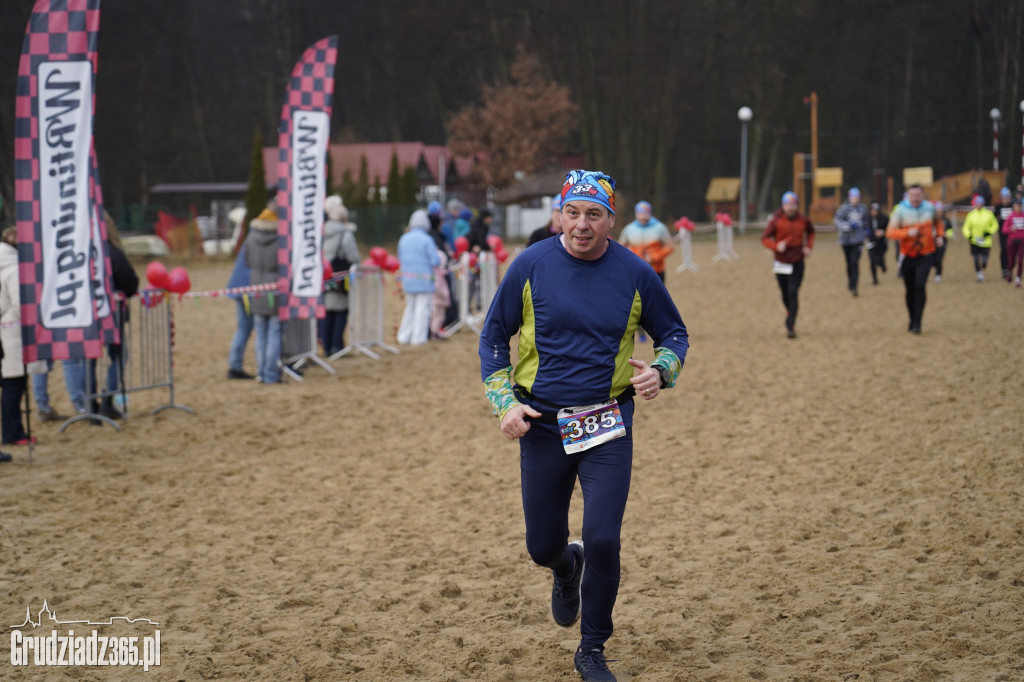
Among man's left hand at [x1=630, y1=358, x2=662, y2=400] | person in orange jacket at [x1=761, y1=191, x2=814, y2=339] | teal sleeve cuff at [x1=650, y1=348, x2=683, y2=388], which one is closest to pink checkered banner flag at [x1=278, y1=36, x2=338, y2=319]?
person in orange jacket at [x1=761, y1=191, x2=814, y2=339]

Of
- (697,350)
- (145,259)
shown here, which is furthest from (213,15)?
(697,350)

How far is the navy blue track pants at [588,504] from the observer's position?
14.1 ft

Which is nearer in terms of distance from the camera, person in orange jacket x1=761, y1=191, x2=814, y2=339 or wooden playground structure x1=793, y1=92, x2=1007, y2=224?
person in orange jacket x1=761, y1=191, x2=814, y2=339

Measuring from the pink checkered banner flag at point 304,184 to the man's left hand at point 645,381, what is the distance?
8.12 meters

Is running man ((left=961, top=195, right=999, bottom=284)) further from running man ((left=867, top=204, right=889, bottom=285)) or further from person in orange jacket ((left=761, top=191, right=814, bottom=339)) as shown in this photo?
person in orange jacket ((left=761, top=191, right=814, bottom=339))

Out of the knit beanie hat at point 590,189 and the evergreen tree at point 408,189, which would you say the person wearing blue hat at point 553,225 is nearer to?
the knit beanie hat at point 590,189

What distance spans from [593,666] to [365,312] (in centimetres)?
1135

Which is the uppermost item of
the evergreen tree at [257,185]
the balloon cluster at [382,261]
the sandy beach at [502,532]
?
the evergreen tree at [257,185]

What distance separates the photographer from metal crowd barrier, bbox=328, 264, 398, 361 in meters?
14.8

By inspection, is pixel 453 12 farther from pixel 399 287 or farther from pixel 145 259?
pixel 399 287

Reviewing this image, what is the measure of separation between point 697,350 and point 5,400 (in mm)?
9075

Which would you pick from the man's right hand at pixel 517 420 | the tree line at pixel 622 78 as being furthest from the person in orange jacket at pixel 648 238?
the tree line at pixel 622 78

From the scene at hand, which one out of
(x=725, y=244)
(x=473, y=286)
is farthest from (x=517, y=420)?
(x=725, y=244)

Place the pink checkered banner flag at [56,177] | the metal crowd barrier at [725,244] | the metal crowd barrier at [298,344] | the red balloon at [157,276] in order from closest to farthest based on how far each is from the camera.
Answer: the pink checkered banner flag at [56,177] → the red balloon at [157,276] → the metal crowd barrier at [298,344] → the metal crowd barrier at [725,244]
